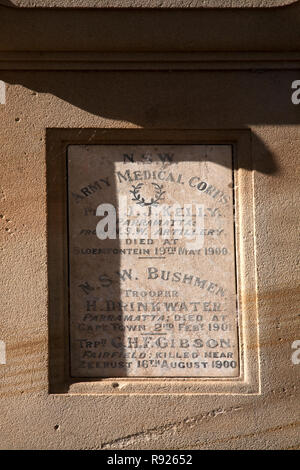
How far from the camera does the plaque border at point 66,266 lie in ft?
12.0

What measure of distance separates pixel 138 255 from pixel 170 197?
0.41 metres

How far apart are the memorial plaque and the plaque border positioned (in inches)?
1.7

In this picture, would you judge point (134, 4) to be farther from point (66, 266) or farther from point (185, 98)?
point (66, 266)

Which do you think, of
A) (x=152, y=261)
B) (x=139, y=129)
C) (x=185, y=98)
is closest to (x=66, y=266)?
(x=152, y=261)

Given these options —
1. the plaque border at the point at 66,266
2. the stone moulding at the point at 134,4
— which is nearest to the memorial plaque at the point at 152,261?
the plaque border at the point at 66,266

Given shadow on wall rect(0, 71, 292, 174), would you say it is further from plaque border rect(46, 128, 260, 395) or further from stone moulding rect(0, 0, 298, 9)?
stone moulding rect(0, 0, 298, 9)

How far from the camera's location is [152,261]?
3.73 m

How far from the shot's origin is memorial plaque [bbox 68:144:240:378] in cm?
371

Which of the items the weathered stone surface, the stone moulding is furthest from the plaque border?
the stone moulding

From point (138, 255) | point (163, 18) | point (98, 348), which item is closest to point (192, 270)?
point (138, 255)

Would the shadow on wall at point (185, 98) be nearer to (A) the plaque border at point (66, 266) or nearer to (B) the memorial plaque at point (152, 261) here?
(A) the plaque border at point (66, 266)

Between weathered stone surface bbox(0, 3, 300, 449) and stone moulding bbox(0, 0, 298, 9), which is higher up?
stone moulding bbox(0, 0, 298, 9)

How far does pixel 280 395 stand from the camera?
3619 millimetres

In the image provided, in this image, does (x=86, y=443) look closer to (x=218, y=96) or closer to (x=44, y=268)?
(x=44, y=268)
